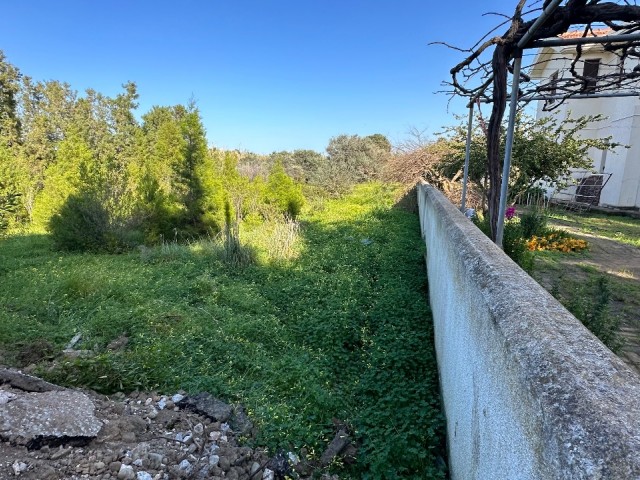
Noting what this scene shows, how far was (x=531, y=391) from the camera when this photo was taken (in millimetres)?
981

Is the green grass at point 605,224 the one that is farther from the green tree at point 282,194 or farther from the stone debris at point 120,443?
the stone debris at point 120,443

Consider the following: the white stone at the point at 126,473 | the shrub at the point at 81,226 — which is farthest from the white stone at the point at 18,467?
the shrub at the point at 81,226

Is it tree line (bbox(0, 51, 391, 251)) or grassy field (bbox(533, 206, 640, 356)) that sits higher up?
tree line (bbox(0, 51, 391, 251))

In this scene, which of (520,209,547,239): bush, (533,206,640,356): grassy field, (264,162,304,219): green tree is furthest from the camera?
(264,162,304,219): green tree

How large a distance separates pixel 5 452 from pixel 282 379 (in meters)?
1.89

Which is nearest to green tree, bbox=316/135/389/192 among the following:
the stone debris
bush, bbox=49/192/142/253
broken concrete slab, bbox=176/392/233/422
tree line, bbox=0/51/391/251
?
tree line, bbox=0/51/391/251

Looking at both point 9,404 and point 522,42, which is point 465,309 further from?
point 9,404

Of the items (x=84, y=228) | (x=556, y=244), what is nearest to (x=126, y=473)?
(x=556, y=244)

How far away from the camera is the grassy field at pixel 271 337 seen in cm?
273

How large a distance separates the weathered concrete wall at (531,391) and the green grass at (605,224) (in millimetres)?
8698

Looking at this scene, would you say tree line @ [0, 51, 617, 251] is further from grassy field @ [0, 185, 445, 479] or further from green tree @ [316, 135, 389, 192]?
grassy field @ [0, 185, 445, 479]

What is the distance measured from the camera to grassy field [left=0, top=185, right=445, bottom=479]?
8.96 ft

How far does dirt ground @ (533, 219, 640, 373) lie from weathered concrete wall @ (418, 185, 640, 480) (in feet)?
7.60

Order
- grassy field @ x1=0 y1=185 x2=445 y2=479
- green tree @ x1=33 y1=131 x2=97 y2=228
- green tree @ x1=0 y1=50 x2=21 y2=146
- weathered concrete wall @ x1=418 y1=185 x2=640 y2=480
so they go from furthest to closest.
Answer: green tree @ x1=0 y1=50 x2=21 y2=146, green tree @ x1=33 y1=131 x2=97 y2=228, grassy field @ x1=0 y1=185 x2=445 y2=479, weathered concrete wall @ x1=418 y1=185 x2=640 y2=480
